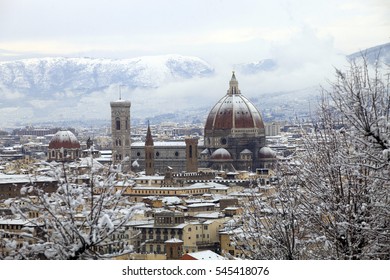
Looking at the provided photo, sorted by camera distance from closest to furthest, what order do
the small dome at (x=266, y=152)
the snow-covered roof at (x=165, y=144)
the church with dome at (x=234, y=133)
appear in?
the small dome at (x=266, y=152) → the church with dome at (x=234, y=133) → the snow-covered roof at (x=165, y=144)

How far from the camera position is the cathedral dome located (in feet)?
132

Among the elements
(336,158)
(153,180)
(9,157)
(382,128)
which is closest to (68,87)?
(336,158)

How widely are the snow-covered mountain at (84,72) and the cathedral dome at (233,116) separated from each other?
25596 millimetres

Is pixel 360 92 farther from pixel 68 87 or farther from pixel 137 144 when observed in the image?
pixel 137 144

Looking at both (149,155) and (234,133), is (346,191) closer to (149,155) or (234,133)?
(149,155)

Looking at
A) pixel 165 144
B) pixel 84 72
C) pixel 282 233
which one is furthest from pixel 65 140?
pixel 282 233

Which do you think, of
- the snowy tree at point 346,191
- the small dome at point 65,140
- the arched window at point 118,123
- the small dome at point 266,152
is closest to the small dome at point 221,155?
the small dome at point 266,152

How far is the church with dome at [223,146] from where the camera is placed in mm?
39469

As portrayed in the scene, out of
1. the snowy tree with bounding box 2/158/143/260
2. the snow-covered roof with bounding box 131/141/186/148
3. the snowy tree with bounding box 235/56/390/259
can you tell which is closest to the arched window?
the snow-covered roof with bounding box 131/141/186/148

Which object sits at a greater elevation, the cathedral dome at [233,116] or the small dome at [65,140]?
the cathedral dome at [233,116]

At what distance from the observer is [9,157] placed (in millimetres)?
42156

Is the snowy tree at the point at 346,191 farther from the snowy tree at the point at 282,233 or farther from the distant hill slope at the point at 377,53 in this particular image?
the distant hill slope at the point at 377,53

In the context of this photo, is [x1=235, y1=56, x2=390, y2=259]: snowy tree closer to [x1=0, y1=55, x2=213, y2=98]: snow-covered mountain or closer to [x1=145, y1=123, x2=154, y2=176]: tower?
[x1=0, y1=55, x2=213, y2=98]: snow-covered mountain

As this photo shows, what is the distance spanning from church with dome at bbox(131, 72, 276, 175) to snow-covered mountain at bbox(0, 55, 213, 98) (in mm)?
24765
